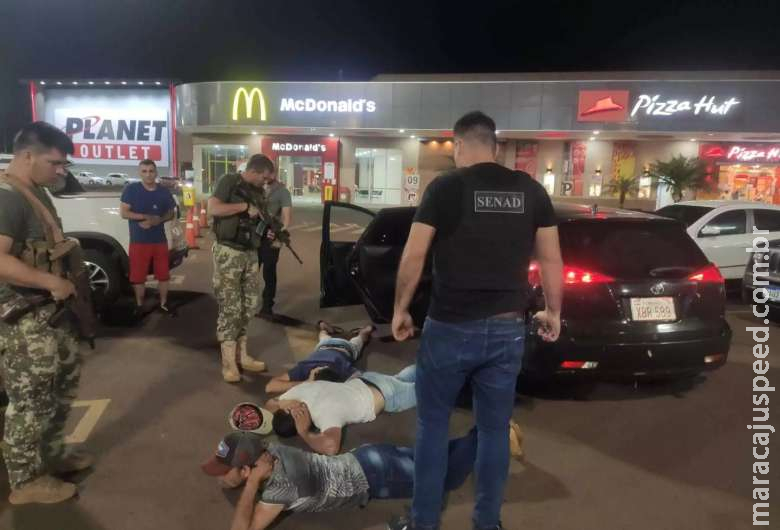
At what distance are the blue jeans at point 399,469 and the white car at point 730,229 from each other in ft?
22.1

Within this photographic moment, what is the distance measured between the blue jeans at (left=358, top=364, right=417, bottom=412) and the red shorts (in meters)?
3.65

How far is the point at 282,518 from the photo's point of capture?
9.54 ft

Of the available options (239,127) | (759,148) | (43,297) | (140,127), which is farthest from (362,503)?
(140,127)

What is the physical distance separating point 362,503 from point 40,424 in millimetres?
1666

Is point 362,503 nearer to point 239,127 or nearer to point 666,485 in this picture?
point 666,485

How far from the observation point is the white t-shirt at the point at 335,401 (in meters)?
3.56

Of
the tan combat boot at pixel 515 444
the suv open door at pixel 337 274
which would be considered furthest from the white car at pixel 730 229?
the tan combat boot at pixel 515 444

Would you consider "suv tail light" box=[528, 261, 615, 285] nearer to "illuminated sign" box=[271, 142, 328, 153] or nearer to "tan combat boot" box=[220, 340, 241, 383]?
"tan combat boot" box=[220, 340, 241, 383]

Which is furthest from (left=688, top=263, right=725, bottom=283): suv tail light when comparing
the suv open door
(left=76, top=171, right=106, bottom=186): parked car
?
(left=76, top=171, right=106, bottom=186): parked car

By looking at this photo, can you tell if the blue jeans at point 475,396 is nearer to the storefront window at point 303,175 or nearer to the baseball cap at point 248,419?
the baseball cap at point 248,419

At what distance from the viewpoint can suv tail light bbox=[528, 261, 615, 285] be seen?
4059 millimetres

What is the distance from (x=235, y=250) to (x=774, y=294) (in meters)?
5.98

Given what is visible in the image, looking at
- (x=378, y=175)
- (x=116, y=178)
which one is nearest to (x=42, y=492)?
(x=378, y=175)

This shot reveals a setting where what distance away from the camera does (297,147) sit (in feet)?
85.6
